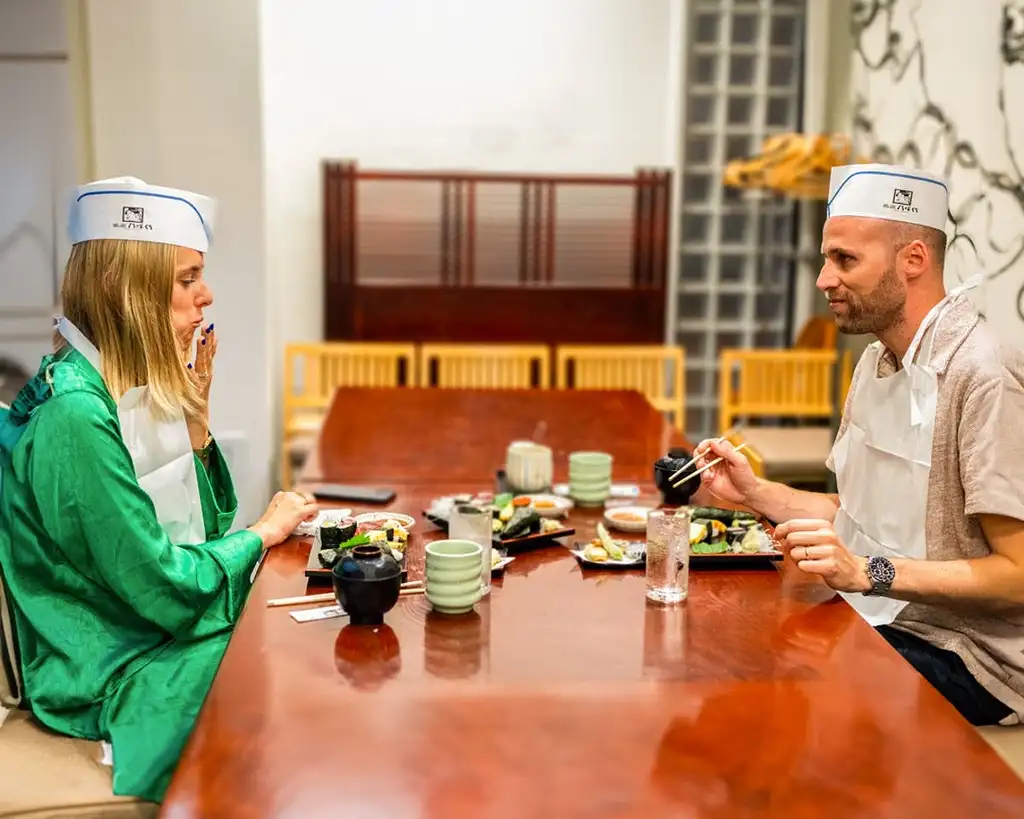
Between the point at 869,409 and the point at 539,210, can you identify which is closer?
the point at 869,409

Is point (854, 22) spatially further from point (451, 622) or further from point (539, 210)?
point (451, 622)

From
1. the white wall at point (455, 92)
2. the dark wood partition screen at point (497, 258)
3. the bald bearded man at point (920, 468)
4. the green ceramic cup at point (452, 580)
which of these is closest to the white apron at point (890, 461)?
the bald bearded man at point (920, 468)

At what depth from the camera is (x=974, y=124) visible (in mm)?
3035

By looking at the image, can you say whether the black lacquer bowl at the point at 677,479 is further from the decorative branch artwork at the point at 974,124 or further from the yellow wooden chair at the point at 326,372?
the yellow wooden chair at the point at 326,372

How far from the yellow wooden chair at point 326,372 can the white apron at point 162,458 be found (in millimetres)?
2668

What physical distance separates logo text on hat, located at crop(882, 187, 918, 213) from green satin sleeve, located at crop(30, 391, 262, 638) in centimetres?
138

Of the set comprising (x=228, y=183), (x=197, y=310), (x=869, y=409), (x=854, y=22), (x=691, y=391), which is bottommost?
(x=691, y=391)

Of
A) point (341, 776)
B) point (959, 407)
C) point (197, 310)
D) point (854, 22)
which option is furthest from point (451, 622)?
point (854, 22)

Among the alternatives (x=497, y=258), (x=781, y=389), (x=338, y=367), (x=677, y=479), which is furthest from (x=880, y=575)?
(x=497, y=258)

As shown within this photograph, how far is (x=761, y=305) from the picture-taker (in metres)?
5.71

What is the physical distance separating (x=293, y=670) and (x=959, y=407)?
3.93ft

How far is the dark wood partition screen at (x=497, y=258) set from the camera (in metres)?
5.39

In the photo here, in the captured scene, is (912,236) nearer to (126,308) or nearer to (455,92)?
(126,308)

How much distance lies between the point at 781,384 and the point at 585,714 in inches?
143
